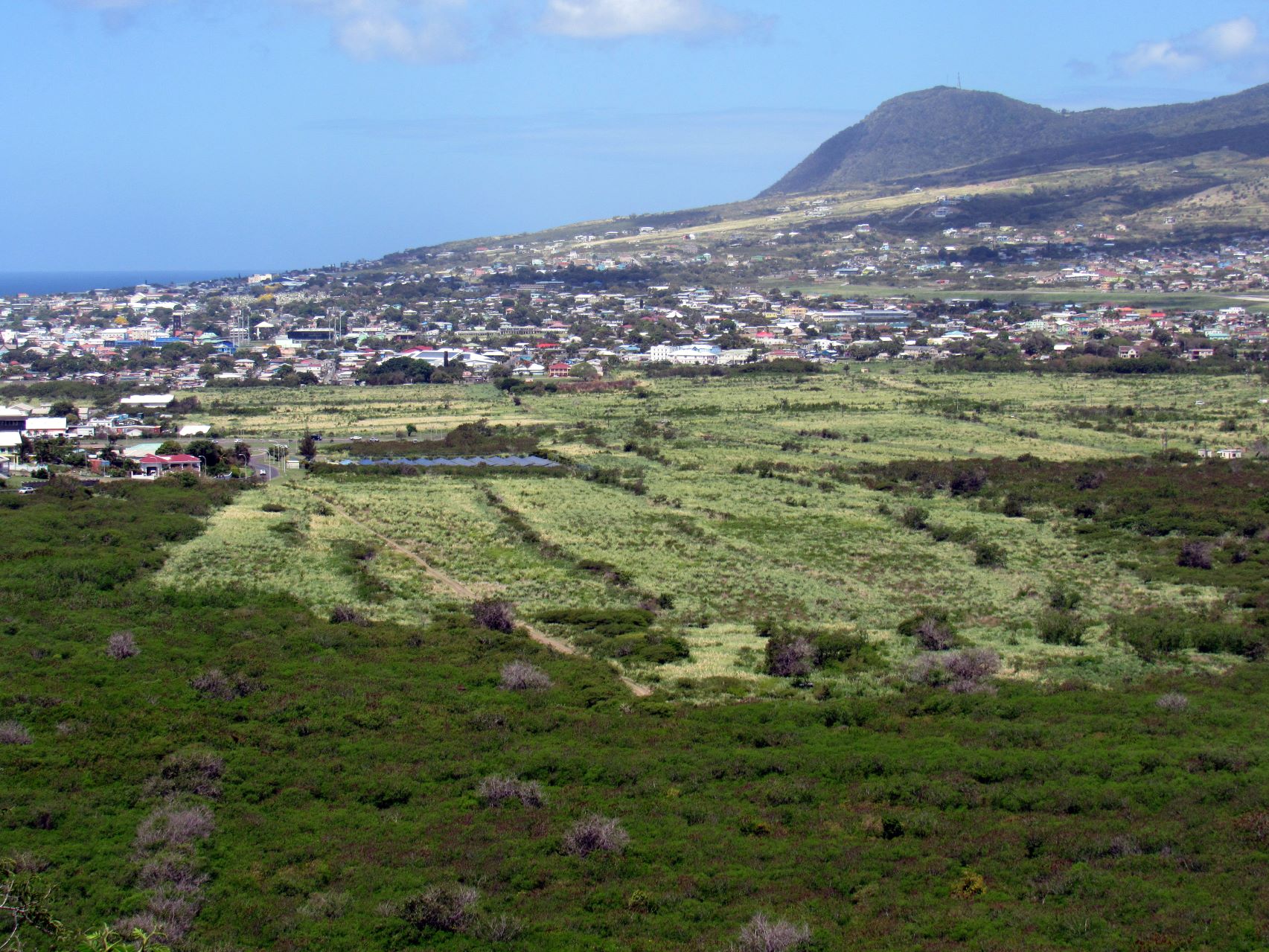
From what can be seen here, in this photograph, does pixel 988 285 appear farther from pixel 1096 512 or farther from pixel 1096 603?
pixel 1096 603

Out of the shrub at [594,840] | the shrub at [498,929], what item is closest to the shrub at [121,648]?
the shrub at [594,840]

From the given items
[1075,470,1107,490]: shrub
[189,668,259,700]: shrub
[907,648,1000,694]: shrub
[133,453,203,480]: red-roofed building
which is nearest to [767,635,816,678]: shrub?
[907,648,1000,694]: shrub

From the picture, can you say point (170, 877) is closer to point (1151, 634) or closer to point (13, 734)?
point (13, 734)

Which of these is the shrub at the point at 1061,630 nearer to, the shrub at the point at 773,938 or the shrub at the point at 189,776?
the shrub at the point at 773,938

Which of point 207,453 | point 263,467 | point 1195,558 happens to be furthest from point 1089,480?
point 207,453

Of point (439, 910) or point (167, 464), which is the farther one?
point (167, 464)

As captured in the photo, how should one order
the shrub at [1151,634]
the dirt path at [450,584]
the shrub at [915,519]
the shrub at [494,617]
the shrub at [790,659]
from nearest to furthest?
the dirt path at [450,584], the shrub at [790,659], the shrub at [1151,634], the shrub at [494,617], the shrub at [915,519]
